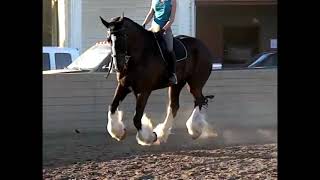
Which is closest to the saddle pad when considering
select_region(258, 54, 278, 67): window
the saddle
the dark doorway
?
the saddle

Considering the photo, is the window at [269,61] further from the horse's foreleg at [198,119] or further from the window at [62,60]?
the window at [62,60]

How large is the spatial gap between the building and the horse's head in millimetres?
12982

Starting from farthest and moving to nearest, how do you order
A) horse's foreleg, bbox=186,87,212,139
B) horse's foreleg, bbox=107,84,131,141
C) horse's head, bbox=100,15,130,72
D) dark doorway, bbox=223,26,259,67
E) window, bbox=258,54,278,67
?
dark doorway, bbox=223,26,259,67, window, bbox=258,54,278,67, horse's foreleg, bbox=186,87,212,139, horse's foreleg, bbox=107,84,131,141, horse's head, bbox=100,15,130,72

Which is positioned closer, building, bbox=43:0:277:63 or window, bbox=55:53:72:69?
window, bbox=55:53:72:69

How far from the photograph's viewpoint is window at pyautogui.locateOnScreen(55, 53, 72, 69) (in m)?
15.3

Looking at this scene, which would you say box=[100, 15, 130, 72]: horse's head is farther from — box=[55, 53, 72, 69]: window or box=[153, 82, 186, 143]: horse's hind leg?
box=[55, 53, 72, 69]: window

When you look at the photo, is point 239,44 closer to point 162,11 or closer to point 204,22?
point 204,22

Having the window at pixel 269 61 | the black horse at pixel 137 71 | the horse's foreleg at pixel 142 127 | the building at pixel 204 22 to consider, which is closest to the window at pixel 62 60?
the window at pixel 269 61

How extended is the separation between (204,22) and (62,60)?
335 inches

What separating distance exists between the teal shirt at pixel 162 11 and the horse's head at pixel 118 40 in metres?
1.12

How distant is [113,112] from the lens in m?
8.65

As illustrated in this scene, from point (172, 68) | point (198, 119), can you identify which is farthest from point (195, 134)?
point (172, 68)
